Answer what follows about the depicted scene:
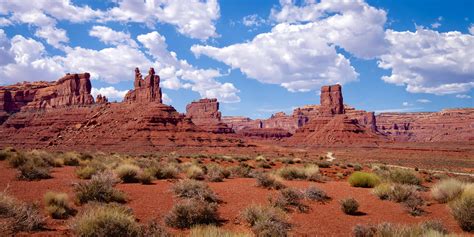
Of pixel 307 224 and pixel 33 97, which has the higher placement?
pixel 33 97

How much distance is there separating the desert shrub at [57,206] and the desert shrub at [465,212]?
34.8ft

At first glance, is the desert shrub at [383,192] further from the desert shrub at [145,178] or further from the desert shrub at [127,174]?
the desert shrub at [127,174]

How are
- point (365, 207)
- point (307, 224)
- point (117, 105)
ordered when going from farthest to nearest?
point (117, 105)
point (365, 207)
point (307, 224)

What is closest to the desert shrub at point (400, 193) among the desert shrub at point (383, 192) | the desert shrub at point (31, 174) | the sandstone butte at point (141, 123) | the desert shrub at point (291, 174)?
the desert shrub at point (383, 192)

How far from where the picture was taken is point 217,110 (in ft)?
564

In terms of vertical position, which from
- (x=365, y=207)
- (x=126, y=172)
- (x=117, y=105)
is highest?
(x=117, y=105)

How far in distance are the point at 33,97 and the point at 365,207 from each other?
143 metres

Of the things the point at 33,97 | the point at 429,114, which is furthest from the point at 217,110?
the point at 429,114

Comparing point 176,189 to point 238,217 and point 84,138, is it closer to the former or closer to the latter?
point 238,217

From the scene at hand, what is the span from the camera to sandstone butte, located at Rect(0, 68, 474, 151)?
80.1 meters

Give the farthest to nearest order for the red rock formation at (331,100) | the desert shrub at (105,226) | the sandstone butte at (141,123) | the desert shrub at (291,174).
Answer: the red rock formation at (331,100)
the sandstone butte at (141,123)
the desert shrub at (291,174)
the desert shrub at (105,226)

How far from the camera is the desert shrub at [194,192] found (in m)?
11.2

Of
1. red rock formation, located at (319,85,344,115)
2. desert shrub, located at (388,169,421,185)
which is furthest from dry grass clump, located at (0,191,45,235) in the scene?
red rock formation, located at (319,85,344,115)

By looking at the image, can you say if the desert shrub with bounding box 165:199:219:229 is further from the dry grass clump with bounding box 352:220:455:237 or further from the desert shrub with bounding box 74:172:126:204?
the dry grass clump with bounding box 352:220:455:237
